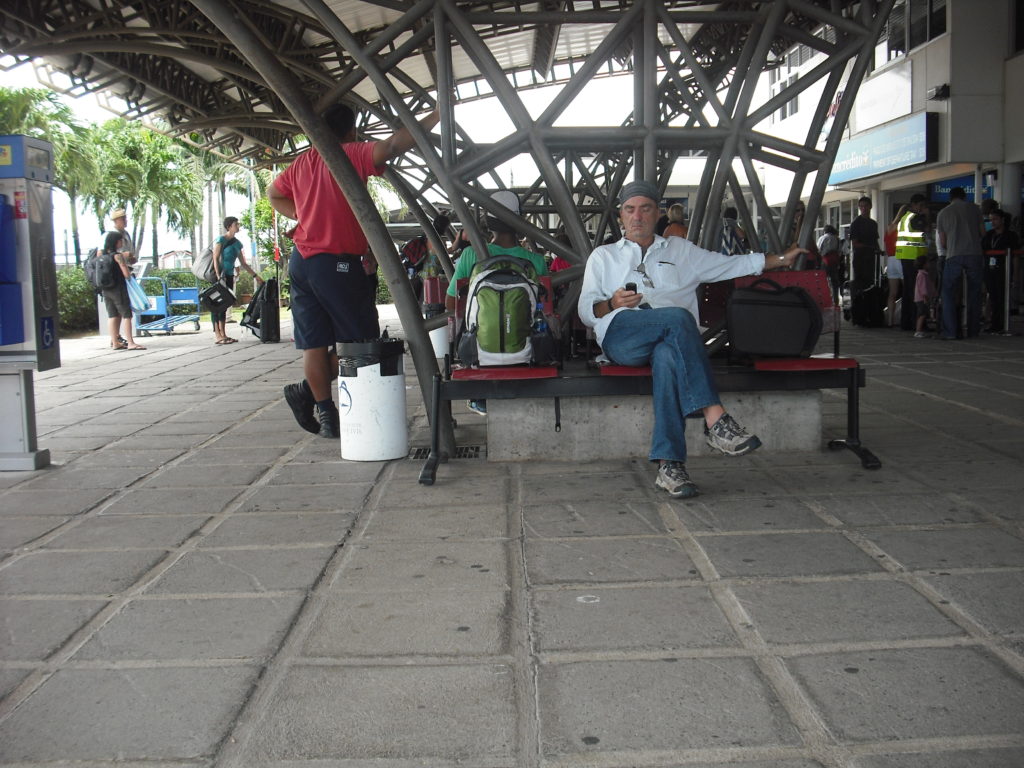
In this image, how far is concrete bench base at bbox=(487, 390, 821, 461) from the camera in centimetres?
541

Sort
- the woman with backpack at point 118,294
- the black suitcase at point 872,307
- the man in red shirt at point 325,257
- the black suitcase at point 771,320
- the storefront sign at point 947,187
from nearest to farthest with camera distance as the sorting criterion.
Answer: the black suitcase at point 771,320 < the man in red shirt at point 325,257 < the woman with backpack at point 118,294 < the black suitcase at point 872,307 < the storefront sign at point 947,187

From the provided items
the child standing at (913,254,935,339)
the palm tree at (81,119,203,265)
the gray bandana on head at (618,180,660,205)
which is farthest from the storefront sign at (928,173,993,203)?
the palm tree at (81,119,203,265)

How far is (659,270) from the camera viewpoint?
16.8 feet

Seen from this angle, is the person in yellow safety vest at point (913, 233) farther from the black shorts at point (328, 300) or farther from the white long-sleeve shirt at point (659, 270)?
the black shorts at point (328, 300)

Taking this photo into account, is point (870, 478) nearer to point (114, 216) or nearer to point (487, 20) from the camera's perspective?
point (487, 20)

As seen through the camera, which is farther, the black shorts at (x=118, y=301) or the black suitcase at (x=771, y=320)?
the black shorts at (x=118, y=301)

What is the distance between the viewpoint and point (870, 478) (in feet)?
15.8

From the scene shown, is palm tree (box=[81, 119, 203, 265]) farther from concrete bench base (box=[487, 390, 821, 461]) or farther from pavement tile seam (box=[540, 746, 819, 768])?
pavement tile seam (box=[540, 746, 819, 768])

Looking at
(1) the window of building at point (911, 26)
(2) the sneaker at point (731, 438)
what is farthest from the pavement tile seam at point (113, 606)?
(1) the window of building at point (911, 26)

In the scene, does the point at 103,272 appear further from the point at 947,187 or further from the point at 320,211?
the point at 947,187

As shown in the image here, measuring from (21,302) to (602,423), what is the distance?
324cm

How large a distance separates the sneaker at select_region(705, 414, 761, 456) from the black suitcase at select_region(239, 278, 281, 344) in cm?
1138

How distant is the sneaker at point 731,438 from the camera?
14.4 ft

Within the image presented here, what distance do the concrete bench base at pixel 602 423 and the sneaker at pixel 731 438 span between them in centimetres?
90
